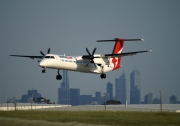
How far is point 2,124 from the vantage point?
124 feet

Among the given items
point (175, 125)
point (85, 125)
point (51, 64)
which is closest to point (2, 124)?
point (85, 125)

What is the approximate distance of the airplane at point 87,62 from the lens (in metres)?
71.7

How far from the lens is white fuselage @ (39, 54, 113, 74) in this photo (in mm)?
71375

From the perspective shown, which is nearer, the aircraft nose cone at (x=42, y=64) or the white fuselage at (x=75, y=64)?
the aircraft nose cone at (x=42, y=64)

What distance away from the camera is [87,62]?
259 ft

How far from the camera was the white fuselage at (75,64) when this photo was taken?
7138 centimetres

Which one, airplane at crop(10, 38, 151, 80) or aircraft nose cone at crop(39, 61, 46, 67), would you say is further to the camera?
airplane at crop(10, 38, 151, 80)

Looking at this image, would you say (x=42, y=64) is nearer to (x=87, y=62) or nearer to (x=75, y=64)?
(x=75, y=64)

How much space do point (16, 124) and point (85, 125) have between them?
235 inches

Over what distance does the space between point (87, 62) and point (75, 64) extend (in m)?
3.33

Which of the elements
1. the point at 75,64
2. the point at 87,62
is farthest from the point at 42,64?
the point at 87,62

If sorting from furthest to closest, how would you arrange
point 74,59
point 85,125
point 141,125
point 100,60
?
point 100,60 < point 74,59 < point 141,125 < point 85,125

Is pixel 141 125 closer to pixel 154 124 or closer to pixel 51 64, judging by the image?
pixel 154 124

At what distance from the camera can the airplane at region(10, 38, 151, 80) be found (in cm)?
7170
